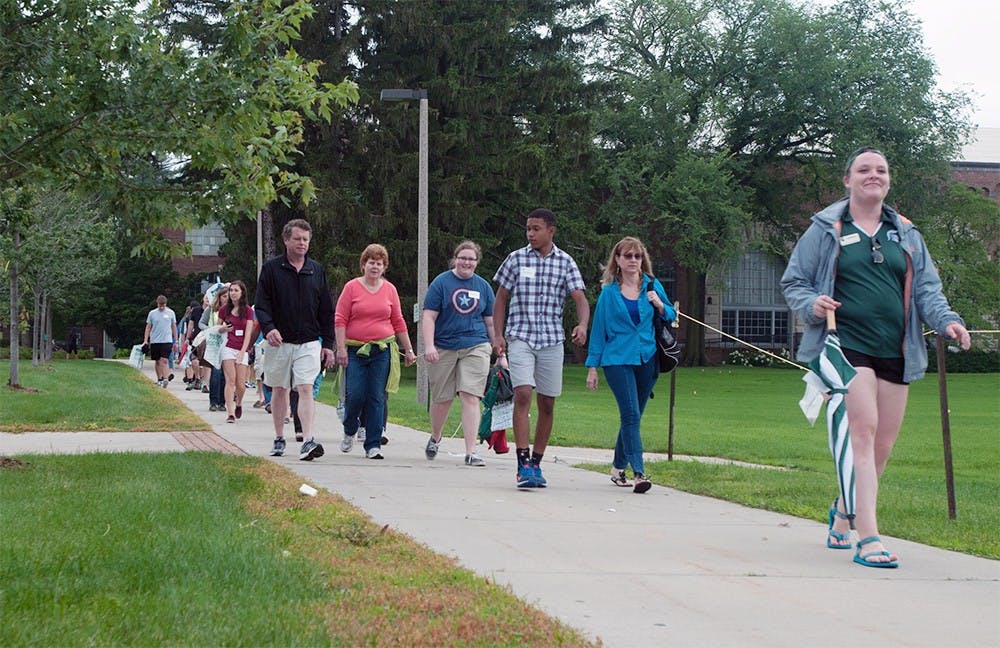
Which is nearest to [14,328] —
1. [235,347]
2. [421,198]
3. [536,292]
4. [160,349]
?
[160,349]

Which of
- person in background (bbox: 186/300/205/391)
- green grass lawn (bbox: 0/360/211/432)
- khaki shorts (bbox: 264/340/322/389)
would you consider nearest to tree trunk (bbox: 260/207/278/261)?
person in background (bbox: 186/300/205/391)

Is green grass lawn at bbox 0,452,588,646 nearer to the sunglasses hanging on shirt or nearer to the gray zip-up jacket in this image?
the gray zip-up jacket

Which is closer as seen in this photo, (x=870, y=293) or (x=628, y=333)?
(x=870, y=293)

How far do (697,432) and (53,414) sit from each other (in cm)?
871

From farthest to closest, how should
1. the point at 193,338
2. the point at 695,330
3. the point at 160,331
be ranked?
the point at 695,330
the point at 160,331
the point at 193,338

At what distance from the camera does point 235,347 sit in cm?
1712

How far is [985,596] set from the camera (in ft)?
18.6

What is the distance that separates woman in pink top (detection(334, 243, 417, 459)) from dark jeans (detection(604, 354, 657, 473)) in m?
2.53

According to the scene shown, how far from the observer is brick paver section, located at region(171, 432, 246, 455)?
12.0 m

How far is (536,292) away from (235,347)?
7945mm

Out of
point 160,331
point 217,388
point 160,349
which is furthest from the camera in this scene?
point 160,349

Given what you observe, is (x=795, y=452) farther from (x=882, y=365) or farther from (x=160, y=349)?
(x=160, y=349)

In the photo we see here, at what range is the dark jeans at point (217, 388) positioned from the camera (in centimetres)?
1886

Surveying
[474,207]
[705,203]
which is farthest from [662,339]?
[705,203]
